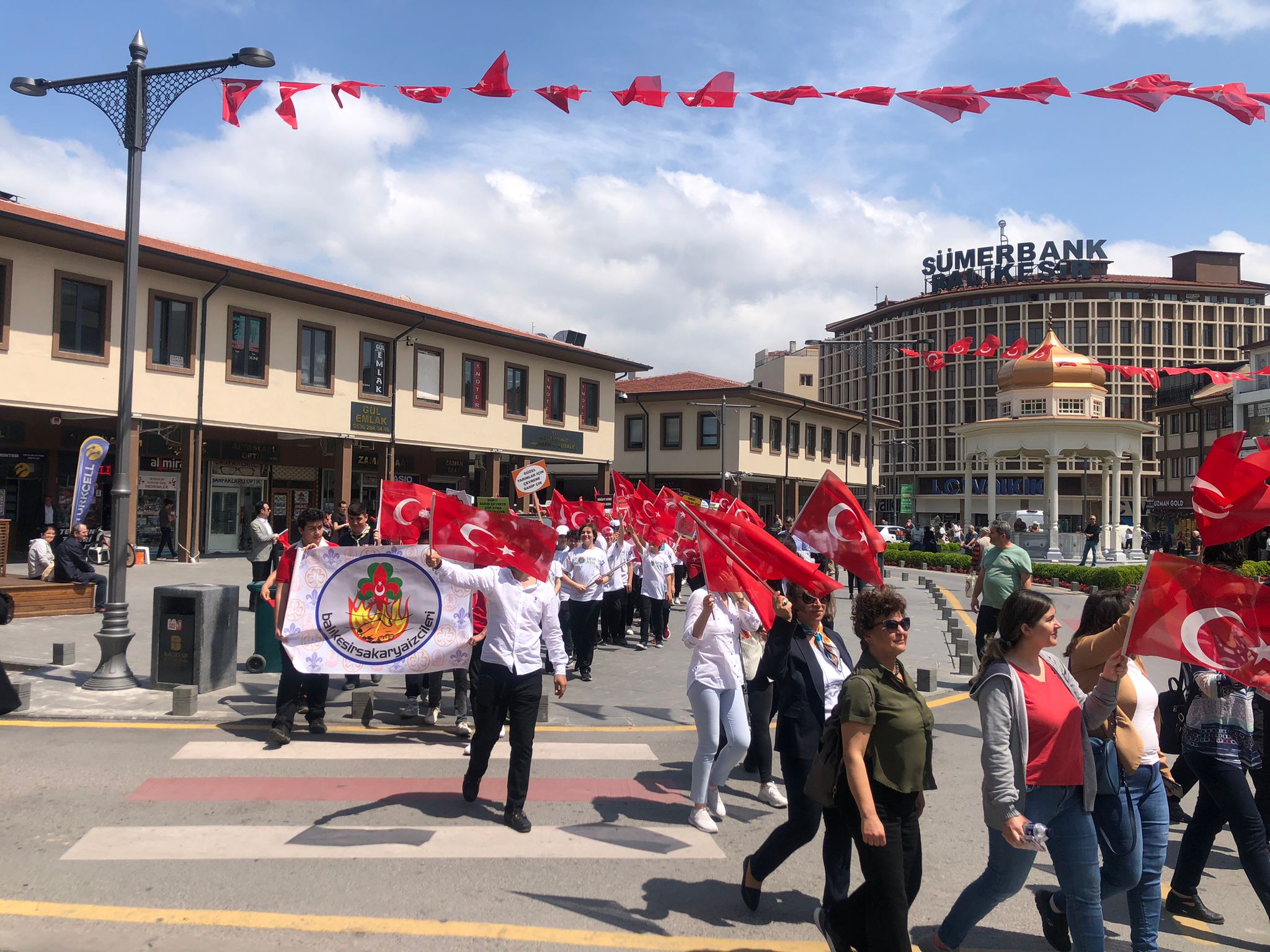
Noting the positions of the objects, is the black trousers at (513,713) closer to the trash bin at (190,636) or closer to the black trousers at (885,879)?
the black trousers at (885,879)

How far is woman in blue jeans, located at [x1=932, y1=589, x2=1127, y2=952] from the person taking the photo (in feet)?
12.7

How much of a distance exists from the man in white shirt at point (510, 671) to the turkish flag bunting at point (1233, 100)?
7.07 meters

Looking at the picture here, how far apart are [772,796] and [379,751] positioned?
315 centimetres

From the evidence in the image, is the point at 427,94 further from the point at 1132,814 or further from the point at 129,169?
the point at 1132,814

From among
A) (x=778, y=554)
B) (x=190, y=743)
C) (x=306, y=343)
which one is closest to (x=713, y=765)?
(x=778, y=554)

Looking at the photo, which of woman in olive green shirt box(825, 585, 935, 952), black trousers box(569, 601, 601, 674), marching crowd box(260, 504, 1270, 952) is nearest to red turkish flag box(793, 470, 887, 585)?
marching crowd box(260, 504, 1270, 952)

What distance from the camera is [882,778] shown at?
12.7ft

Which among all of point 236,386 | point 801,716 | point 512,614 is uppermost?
point 236,386

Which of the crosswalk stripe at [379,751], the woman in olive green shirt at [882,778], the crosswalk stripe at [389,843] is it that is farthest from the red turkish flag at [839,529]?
the crosswalk stripe at [379,751]

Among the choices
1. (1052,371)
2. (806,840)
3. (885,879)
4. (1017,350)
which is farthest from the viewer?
(1052,371)

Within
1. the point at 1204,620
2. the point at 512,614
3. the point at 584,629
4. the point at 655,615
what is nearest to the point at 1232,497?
the point at 1204,620

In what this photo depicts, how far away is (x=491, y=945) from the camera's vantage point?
4.34 m

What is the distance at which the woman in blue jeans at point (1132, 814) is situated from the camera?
4148 millimetres

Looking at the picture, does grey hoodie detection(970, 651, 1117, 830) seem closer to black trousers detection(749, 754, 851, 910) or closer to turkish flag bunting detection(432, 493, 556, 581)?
black trousers detection(749, 754, 851, 910)
